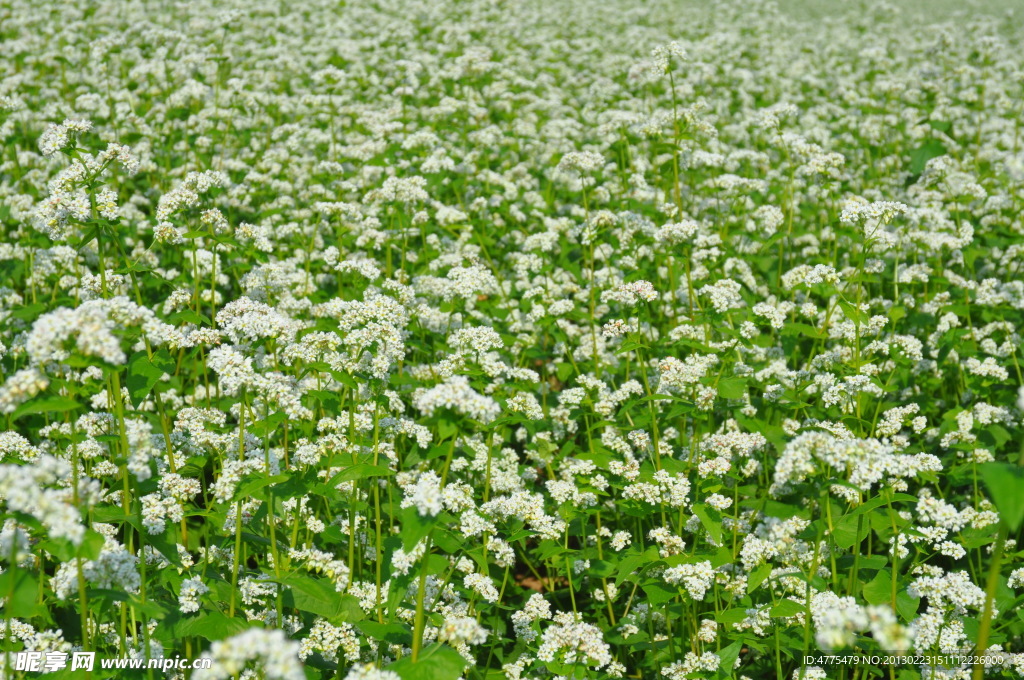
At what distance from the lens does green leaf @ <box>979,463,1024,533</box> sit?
2.54 m

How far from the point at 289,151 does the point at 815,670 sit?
871 centimetres

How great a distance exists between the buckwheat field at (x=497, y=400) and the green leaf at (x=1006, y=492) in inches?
1.0

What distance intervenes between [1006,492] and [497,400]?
3469 mm

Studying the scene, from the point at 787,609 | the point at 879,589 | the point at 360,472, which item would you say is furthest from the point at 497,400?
Answer: the point at 879,589

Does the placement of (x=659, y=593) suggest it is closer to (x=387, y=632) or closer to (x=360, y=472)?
(x=387, y=632)

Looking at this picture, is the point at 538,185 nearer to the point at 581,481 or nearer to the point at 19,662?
the point at 581,481

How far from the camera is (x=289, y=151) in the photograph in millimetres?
10328

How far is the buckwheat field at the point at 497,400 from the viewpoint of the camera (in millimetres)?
3889

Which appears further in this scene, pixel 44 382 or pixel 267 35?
pixel 267 35

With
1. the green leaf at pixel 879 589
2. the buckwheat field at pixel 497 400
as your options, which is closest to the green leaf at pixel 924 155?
the buckwheat field at pixel 497 400

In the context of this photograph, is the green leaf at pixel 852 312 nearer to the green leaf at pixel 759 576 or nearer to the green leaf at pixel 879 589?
the green leaf at pixel 879 589

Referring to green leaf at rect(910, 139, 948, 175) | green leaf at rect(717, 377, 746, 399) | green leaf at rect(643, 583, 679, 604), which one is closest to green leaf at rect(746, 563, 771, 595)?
green leaf at rect(643, 583, 679, 604)

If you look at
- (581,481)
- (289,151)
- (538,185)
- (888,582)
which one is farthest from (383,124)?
(888,582)

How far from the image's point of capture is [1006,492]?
8.59 ft
